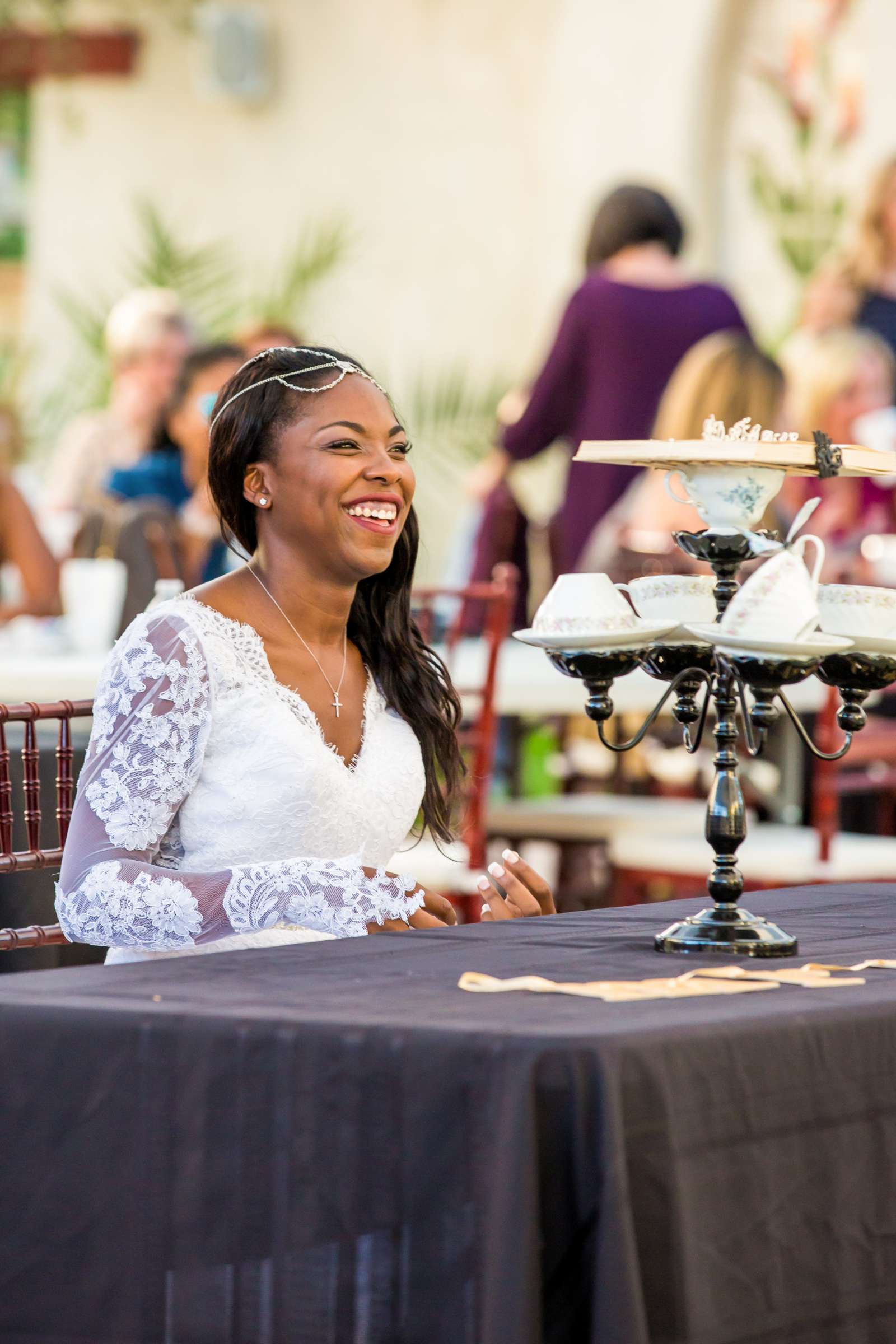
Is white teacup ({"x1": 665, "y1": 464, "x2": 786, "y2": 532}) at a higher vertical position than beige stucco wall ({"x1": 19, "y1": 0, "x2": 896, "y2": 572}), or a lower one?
lower

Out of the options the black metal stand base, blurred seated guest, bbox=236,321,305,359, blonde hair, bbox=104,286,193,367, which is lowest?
the black metal stand base

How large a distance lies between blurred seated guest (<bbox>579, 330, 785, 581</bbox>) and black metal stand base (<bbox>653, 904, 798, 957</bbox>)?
9.69 feet

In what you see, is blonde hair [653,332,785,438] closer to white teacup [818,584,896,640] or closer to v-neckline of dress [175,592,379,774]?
v-neckline of dress [175,592,379,774]

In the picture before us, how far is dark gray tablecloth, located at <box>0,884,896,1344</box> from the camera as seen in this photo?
4.25ft

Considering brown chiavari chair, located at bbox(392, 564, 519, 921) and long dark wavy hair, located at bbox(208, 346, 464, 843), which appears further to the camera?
brown chiavari chair, located at bbox(392, 564, 519, 921)

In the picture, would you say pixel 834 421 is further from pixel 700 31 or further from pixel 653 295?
pixel 700 31

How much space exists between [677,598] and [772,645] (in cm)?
22

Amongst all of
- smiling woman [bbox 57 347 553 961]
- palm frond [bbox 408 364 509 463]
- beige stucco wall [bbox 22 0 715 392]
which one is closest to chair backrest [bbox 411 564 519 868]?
smiling woman [bbox 57 347 553 961]

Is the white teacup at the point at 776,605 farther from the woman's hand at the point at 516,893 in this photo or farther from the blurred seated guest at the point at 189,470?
the blurred seated guest at the point at 189,470

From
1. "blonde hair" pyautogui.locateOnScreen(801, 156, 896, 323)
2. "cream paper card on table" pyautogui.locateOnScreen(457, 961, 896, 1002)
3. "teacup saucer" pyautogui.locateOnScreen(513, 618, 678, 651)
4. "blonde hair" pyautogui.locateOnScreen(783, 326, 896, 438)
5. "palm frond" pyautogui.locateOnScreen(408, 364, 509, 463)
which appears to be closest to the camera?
"cream paper card on table" pyautogui.locateOnScreen(457, 961, 896, 1002)

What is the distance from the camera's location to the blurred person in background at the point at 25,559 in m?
4.70

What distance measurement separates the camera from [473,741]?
12.8 ft

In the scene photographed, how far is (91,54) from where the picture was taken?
32.5ft

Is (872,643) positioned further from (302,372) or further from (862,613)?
(302,372)
